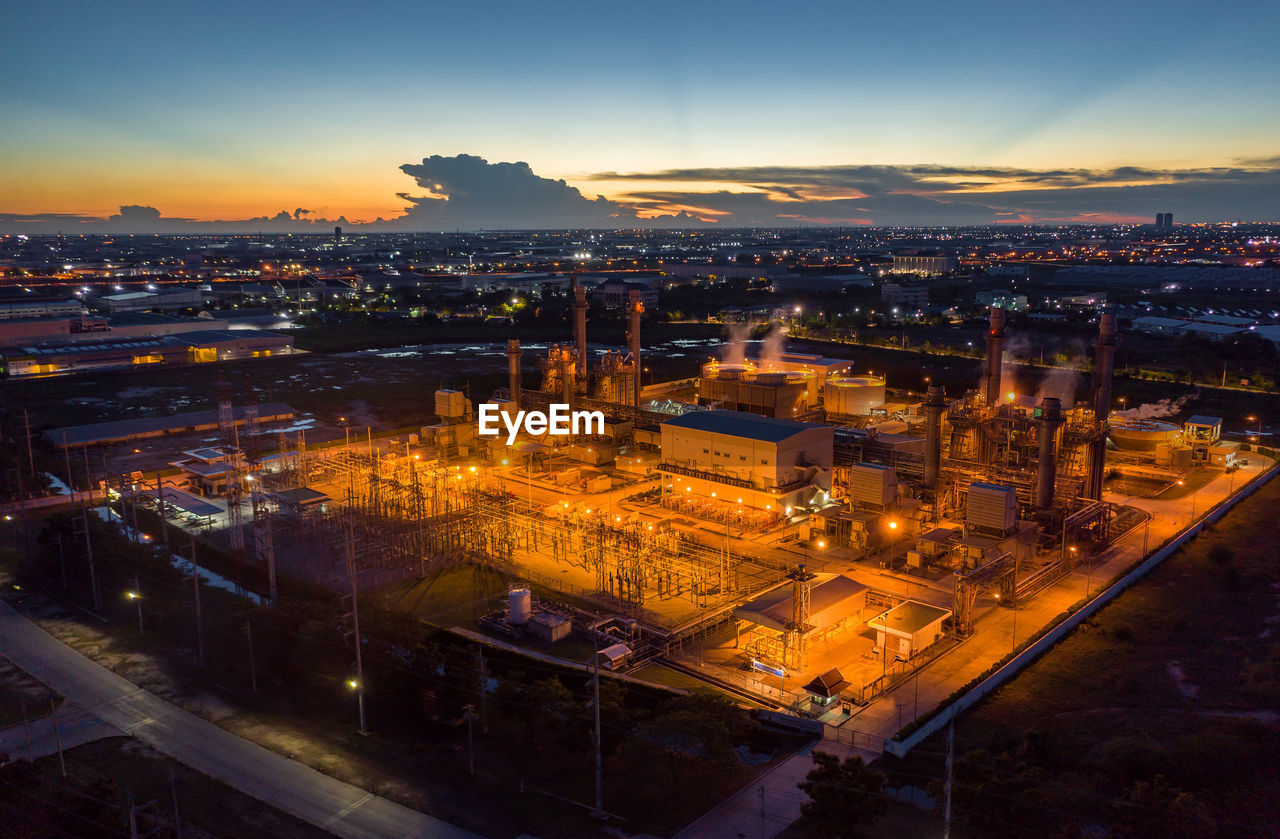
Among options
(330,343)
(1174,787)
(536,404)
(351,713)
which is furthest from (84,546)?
(330,343)

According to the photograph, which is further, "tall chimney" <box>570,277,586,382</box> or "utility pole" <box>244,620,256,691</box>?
"tall chimney" <box>570,277,586,382</box>

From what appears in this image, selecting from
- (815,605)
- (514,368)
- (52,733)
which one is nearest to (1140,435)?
(815,605)

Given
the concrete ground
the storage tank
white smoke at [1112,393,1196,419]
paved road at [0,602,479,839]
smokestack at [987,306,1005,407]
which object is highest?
smokestack at [987,306,1005,407]

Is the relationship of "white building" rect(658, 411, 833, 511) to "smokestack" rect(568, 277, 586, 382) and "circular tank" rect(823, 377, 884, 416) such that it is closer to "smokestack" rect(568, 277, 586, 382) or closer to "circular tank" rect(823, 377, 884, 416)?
"smokestack" rect(568, 277, 586, 382)

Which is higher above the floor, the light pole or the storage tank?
the storage tank

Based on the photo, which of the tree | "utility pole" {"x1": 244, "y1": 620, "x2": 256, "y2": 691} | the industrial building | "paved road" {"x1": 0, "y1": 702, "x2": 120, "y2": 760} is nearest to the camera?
the tree

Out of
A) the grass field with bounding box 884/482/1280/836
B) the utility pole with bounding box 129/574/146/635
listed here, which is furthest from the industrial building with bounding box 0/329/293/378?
the grass field with bounding box 884/482/1280/836

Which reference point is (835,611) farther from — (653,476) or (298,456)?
(298,456)
